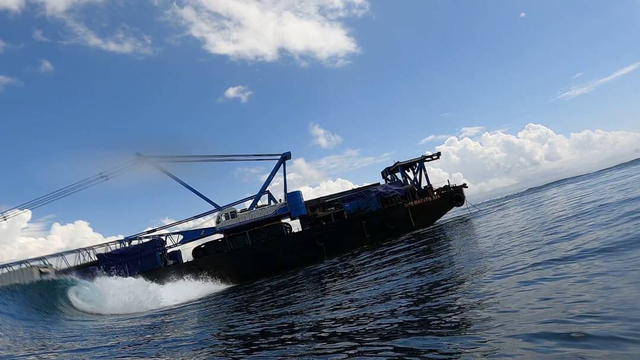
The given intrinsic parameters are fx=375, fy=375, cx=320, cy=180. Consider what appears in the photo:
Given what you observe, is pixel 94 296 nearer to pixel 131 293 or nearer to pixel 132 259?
pixel 131 293

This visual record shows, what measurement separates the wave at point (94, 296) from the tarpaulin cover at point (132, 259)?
1.85 metres

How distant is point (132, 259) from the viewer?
4647 centimetres

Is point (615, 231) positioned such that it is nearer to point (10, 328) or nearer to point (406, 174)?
point (10, 328)

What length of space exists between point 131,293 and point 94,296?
4.05m

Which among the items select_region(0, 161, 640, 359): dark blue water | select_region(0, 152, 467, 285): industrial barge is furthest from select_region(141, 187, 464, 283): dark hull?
select_region(0, 161, 640, 359): dark blue water

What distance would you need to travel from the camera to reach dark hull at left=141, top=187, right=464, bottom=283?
43.1 m

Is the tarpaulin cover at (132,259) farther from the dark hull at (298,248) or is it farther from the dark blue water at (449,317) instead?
the dark blue water at (449,317)

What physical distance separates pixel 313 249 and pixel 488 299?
118 ft

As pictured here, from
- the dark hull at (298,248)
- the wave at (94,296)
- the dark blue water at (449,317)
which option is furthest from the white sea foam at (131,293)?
the dark blue water at (449,317)

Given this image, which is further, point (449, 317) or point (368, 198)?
point (368, 198)

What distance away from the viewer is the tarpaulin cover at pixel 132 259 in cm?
4600

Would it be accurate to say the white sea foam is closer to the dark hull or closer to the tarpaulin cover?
the dark hull

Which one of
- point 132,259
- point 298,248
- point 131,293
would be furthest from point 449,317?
point 132,259

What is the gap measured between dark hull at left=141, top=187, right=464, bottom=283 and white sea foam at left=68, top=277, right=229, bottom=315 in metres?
1.48
